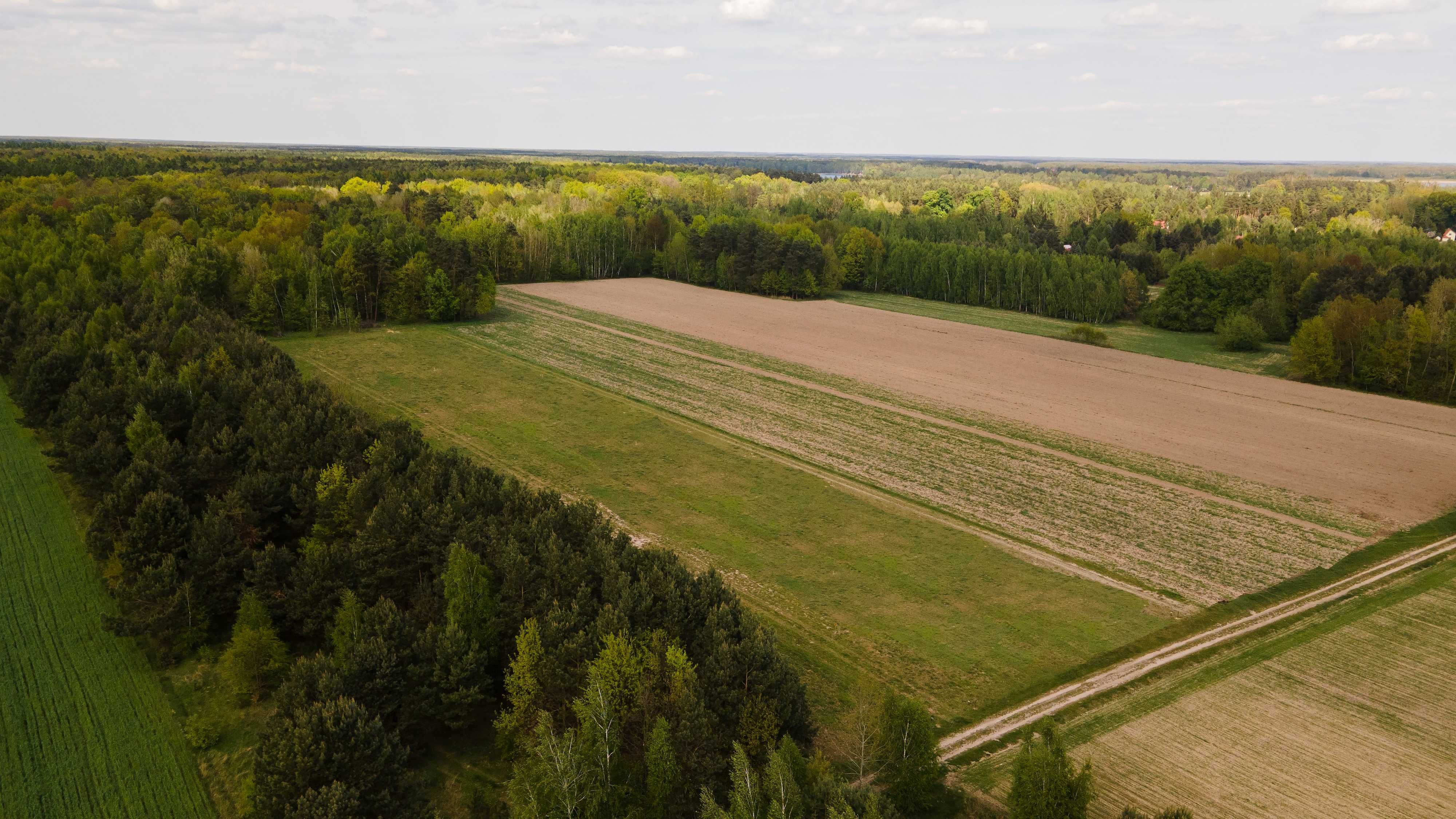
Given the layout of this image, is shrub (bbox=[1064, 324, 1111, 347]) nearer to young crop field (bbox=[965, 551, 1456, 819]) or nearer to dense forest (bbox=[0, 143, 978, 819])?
young crop field (bbox=[965, 551, 1456, 819])

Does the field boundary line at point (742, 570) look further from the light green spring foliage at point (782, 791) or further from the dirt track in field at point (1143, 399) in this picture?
the dirt track in field at point (1143, 399)

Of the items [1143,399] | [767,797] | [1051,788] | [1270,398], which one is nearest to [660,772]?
[767,797]

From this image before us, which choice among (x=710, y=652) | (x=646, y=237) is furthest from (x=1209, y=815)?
(x=646, y=237)

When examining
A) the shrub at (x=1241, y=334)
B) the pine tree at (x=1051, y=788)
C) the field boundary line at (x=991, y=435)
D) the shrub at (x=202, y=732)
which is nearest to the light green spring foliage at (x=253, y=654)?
the shrub at (x=202, y=732)

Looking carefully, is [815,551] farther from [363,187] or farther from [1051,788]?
[363,187]

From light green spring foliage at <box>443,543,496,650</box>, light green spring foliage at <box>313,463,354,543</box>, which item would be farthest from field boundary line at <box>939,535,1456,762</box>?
light green spring foliage at <box>313,463,354,543</box>
